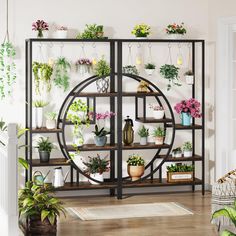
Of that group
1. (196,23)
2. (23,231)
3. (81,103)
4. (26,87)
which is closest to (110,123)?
(81,103)

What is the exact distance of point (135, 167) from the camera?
876cm

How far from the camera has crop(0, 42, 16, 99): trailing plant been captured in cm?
848

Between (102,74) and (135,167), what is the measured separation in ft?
3.90

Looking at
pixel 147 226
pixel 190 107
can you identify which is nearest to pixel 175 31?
pixel 190 107

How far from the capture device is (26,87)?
860cm

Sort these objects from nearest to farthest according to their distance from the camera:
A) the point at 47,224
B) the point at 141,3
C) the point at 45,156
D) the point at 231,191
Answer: the point at 47,224
the point at 231,191
the point at 45,156
the point at 141,3

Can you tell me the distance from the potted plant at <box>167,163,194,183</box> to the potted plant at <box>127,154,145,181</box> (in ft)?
1.11

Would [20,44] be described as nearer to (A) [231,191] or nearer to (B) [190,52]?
(B) [190,52]

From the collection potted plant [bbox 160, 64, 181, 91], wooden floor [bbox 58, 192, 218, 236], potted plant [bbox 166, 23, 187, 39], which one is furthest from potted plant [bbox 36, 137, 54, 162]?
potted plant [bbox 166, 23, 187, 39]

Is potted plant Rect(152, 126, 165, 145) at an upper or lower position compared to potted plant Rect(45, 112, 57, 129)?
lower

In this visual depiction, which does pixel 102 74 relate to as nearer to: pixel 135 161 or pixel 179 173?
pixel 135 161

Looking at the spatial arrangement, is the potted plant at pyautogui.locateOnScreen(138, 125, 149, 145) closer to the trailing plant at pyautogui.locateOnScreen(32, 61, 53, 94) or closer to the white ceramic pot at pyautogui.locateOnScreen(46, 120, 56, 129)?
the white ceramic pot at pyautogui.locateOnScreen(46, 120, 56, 129)

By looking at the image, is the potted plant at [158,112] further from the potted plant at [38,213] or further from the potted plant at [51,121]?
the potted plant at [38,213]

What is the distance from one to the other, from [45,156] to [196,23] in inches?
101
